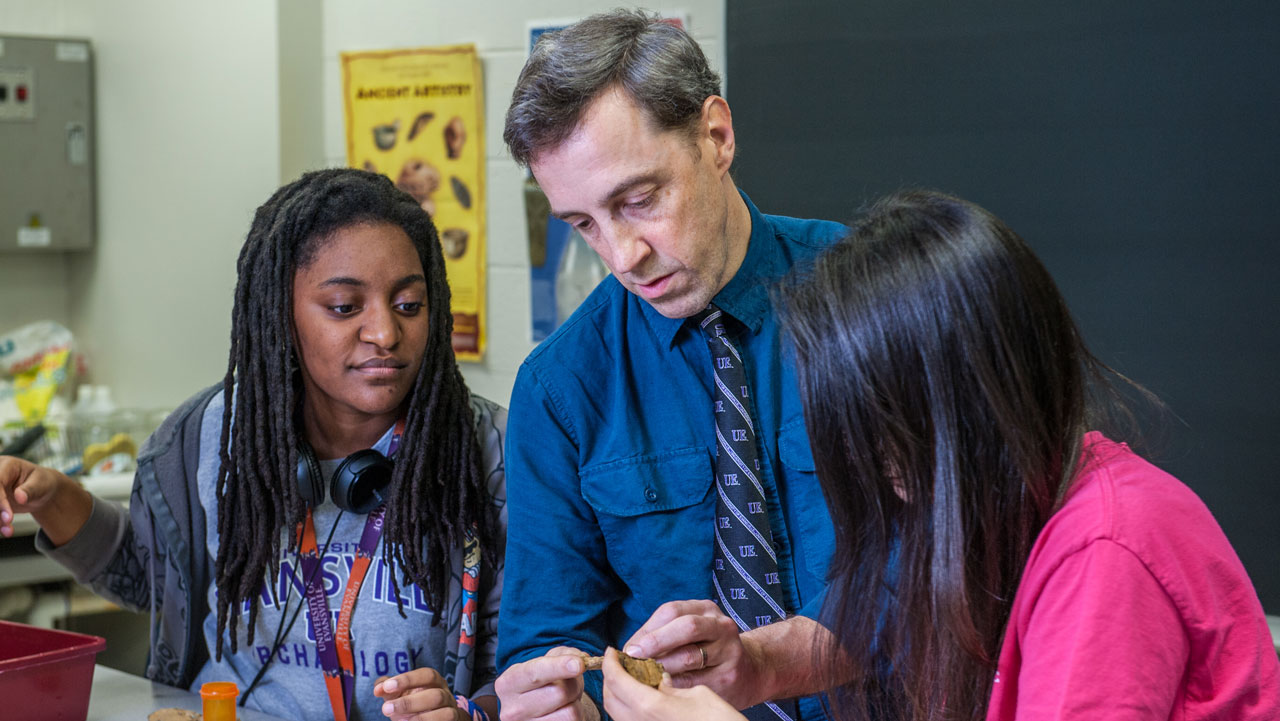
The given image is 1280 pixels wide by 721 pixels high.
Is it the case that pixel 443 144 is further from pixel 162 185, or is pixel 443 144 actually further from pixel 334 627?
pixel 334 627

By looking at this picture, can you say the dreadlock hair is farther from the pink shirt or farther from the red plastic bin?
the pink shirt

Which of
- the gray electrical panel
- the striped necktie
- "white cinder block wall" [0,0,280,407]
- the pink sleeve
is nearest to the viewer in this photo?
the pink sleeve

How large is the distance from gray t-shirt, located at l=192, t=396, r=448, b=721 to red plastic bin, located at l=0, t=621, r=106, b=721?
253 mm

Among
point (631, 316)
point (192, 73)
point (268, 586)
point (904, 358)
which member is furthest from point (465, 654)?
point (192, 73)

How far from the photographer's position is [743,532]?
1.38m

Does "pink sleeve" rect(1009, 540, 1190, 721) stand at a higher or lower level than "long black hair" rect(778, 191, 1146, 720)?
lower

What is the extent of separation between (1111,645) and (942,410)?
21 centimetres

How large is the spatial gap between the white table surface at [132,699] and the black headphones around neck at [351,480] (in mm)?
322

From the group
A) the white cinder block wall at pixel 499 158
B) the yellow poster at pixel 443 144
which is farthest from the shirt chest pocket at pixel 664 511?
the yellow poster at pixel 443 144

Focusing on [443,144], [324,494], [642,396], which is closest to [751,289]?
[642,396]

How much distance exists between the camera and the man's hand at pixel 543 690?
1.23 m

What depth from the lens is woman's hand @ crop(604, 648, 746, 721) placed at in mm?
1029

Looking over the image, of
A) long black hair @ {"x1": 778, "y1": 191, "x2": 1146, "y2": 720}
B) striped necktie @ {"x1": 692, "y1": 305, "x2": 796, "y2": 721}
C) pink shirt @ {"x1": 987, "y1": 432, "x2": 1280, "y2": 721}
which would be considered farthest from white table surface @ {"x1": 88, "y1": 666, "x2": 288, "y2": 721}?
pink shirt @ {"x1": 987, "y1": 432, "x2": 1280, "y2": 721}

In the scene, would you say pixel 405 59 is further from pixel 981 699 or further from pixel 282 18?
pixel 981 699
